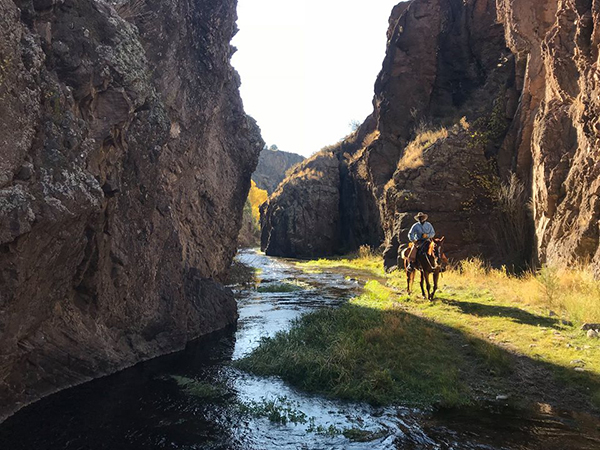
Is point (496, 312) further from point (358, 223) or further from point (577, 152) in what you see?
point (358, 223)

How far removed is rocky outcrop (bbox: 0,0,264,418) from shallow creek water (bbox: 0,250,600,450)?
0.99 metres

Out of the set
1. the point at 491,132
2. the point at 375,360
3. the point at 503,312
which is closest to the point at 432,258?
the point at 503,312

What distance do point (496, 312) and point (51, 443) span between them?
10.9 meters

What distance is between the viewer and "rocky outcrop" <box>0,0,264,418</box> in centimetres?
704

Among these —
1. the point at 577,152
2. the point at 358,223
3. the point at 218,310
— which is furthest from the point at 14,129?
the point at 358,223

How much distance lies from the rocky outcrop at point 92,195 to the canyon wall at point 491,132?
1208 centimetres

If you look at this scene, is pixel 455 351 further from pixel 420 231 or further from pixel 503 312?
pixel 420 231

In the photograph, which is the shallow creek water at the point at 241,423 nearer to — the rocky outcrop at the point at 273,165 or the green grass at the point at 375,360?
the green grass at the point at 375,360

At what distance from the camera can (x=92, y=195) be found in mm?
8211

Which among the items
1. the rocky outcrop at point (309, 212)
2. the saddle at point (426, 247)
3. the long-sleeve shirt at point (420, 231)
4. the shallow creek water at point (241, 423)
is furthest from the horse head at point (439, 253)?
the rocky outcrop at point (309, 212)

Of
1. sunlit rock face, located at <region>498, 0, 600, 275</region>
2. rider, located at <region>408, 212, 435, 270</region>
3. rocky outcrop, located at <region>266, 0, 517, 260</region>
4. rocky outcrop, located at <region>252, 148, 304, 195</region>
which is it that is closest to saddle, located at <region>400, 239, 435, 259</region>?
rider, located at <region>408, 212, 435, 270</region>

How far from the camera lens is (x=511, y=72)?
26.0 m

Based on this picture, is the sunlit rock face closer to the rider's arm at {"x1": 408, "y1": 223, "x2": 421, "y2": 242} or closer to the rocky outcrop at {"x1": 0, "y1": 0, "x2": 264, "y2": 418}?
the rider's arm at {"x1": 408, "y1": 223, "x2": 421, "y2": 242}

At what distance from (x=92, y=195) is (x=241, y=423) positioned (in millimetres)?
4833
